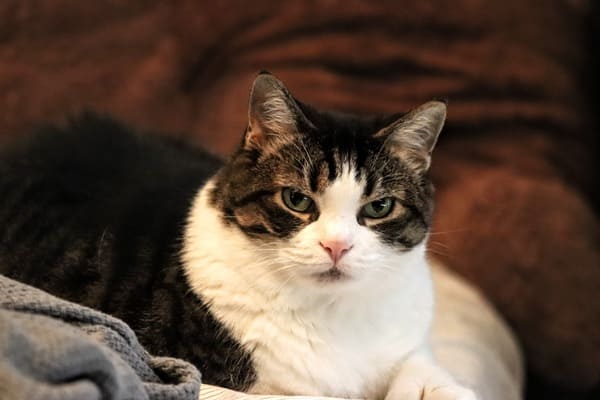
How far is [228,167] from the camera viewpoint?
49.1 inches

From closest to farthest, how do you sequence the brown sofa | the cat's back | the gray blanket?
1. the gray blanket
2. the cat's back
3. the brown sofa

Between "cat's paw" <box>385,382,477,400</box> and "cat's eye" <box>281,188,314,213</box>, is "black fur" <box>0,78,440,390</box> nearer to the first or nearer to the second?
"cat's eye" <box>281,188,314,213</box>

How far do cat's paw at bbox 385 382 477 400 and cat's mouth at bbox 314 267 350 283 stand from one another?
198 millimetres

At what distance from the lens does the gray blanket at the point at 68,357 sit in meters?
0.72

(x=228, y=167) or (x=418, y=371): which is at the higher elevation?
(x=228, y=167)

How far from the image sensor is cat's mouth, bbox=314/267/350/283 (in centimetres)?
109

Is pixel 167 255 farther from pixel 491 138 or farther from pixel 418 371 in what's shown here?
pixel 491 138

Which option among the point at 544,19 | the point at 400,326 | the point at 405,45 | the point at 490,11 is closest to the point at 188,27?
the point at 405,45

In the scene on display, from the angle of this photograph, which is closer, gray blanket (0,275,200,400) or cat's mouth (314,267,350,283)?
gray blanket (0,275,200,400)

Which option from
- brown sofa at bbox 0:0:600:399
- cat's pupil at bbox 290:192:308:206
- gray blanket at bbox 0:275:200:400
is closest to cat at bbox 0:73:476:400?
cat's pupil at bbox 290:192:308:206

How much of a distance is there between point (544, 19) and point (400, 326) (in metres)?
1.09

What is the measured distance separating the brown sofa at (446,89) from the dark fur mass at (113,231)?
34 cm

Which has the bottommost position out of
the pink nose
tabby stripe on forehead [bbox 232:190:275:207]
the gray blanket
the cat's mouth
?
the cat's mouth

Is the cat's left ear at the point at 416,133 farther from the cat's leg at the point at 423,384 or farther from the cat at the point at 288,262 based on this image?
the cat's leg at the point at 423,384
